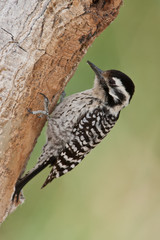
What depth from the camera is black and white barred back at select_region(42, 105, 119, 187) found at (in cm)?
344

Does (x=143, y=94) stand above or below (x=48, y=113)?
above

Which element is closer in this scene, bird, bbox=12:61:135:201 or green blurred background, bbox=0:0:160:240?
bird, bbox=12:61:135:201

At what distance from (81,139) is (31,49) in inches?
47.1

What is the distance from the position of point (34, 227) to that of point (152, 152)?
165cm

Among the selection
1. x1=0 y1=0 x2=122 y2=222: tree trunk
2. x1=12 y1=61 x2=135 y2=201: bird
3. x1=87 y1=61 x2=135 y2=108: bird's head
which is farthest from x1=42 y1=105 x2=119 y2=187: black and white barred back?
x1=0 y1=0 x2=122 y2=222: tree trunk

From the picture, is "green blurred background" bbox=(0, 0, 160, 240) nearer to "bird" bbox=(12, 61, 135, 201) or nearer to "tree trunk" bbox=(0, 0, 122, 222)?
"bird" bbox=(12, 61, 135, 201)

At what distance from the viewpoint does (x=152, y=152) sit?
4.49 meters

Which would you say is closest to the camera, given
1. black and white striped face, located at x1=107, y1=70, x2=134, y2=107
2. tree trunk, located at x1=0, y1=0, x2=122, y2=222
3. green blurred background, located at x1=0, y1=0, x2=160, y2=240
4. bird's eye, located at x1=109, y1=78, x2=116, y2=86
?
tree trunk, located at x1=0, y1=0, x2=122, y2=222

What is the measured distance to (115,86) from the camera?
11.6ft

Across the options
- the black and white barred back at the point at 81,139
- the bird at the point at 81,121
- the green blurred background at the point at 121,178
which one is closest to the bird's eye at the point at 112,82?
the bird at the point at 81,121

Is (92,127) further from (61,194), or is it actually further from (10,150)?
(61,194)

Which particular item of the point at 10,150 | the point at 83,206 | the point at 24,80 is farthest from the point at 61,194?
the point at 24,80

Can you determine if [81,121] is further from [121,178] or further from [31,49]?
[121,178]

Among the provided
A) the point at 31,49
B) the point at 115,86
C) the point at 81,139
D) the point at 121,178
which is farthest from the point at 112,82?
the point at 121,178
